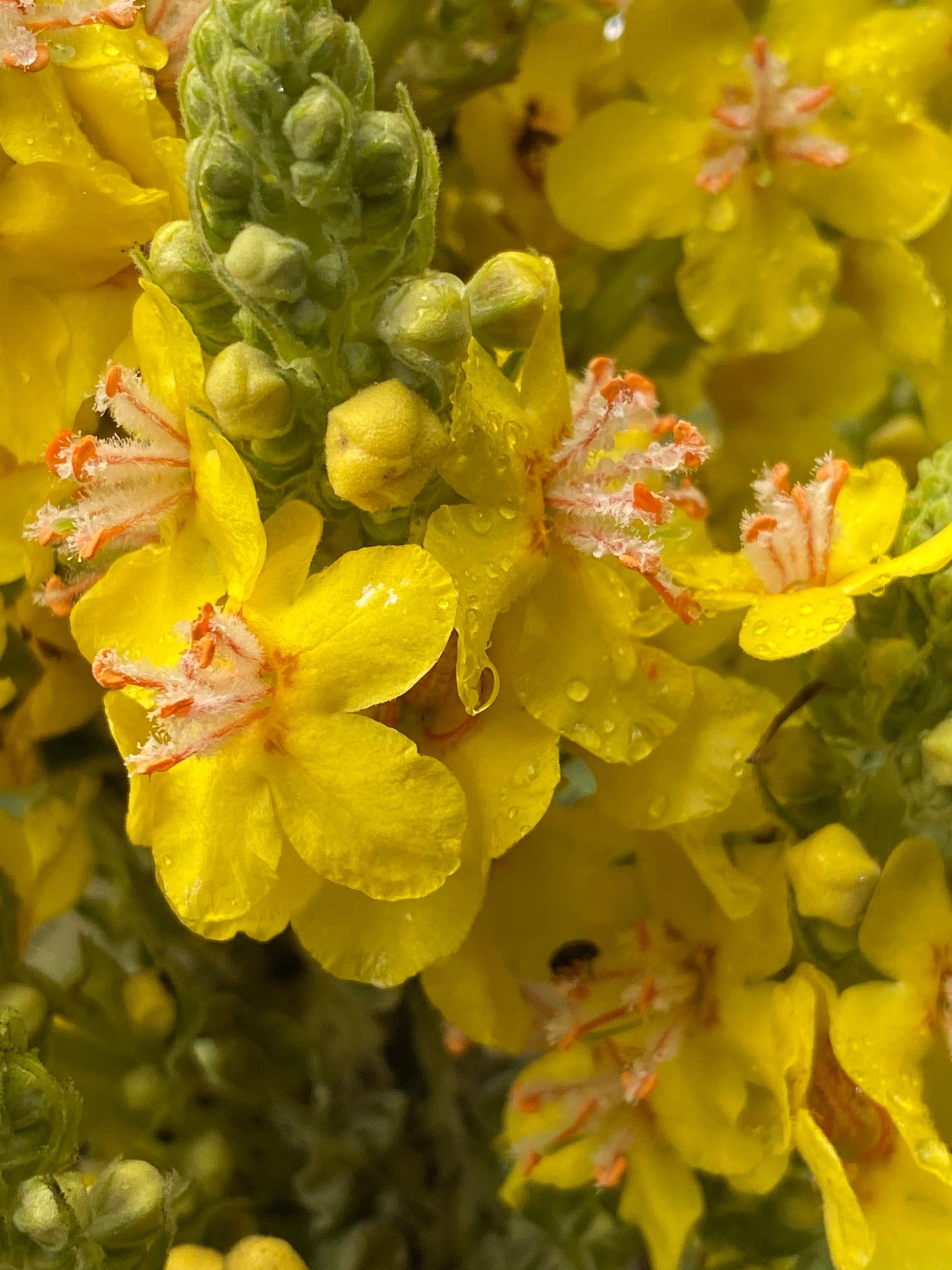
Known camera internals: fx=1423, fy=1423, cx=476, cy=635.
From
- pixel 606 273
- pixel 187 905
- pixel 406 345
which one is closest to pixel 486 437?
pixel 406 345

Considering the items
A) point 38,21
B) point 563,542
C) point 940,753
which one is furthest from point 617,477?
point 38,21

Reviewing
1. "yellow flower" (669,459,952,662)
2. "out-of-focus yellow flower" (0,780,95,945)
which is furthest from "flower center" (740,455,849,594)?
"out-of-focus yellow flower" (0,780,95,945)

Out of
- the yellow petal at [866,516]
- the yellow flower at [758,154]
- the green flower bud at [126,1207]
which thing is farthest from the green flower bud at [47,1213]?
the yellow flower at [758,154]

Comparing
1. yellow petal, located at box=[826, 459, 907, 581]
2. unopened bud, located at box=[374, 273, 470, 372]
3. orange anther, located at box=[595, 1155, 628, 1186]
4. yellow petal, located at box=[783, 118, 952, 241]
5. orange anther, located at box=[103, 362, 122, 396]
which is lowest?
orange anther, located at box=[595, 1155, 628, 1186]

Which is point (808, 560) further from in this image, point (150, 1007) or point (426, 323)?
point (150, 1007)

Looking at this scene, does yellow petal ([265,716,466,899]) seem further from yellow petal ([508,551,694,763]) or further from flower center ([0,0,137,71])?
flower center ([0,0,137,71])

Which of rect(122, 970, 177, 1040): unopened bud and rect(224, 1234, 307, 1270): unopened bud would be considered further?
rect(122, 970, 177, 1040): unopened bud
